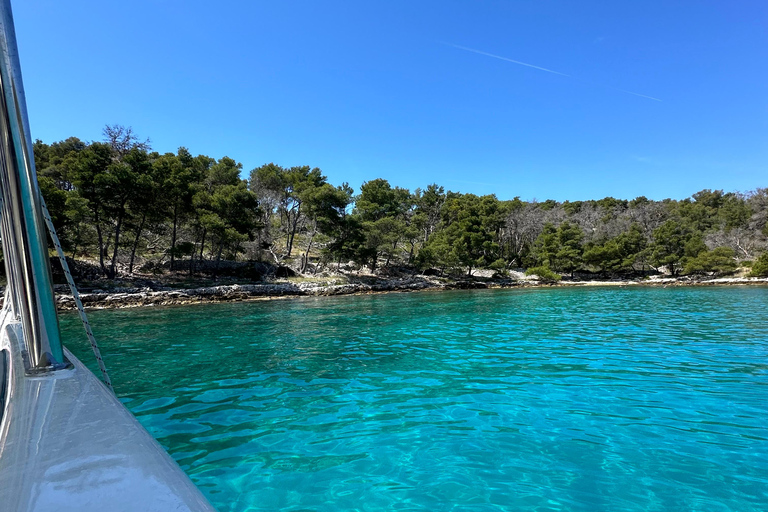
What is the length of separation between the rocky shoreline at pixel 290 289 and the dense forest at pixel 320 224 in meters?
2.78

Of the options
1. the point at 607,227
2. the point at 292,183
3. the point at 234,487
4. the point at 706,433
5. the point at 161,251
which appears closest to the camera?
the point at 234,487

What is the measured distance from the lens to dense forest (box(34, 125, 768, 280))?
28797 mm

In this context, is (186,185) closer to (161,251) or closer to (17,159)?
(161,251)

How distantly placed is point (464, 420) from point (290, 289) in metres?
27.9

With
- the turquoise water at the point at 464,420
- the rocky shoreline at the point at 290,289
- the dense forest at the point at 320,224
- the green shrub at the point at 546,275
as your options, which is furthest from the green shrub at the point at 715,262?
the turquoise water at the point at 464,420

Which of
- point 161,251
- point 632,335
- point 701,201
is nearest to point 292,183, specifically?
point 161,251

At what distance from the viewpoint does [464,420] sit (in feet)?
16.4

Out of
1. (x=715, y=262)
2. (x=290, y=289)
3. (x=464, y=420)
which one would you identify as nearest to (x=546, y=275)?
(x=715, y=262)

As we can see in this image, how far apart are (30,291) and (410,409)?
4.53 m

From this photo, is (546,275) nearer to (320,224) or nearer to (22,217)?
(320,224)

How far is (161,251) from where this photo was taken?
121 feet

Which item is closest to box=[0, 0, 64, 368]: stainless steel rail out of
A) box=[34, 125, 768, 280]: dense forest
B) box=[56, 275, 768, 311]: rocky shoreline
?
box=[56, 275, 768, 311]: rocky shoreline

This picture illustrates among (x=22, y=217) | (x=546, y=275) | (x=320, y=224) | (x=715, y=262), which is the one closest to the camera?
(x=22, y=217)

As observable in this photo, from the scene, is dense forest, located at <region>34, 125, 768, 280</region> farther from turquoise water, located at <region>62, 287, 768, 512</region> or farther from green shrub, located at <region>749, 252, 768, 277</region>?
turquoise water, located at <region>62, 287, 768, 512</region>
